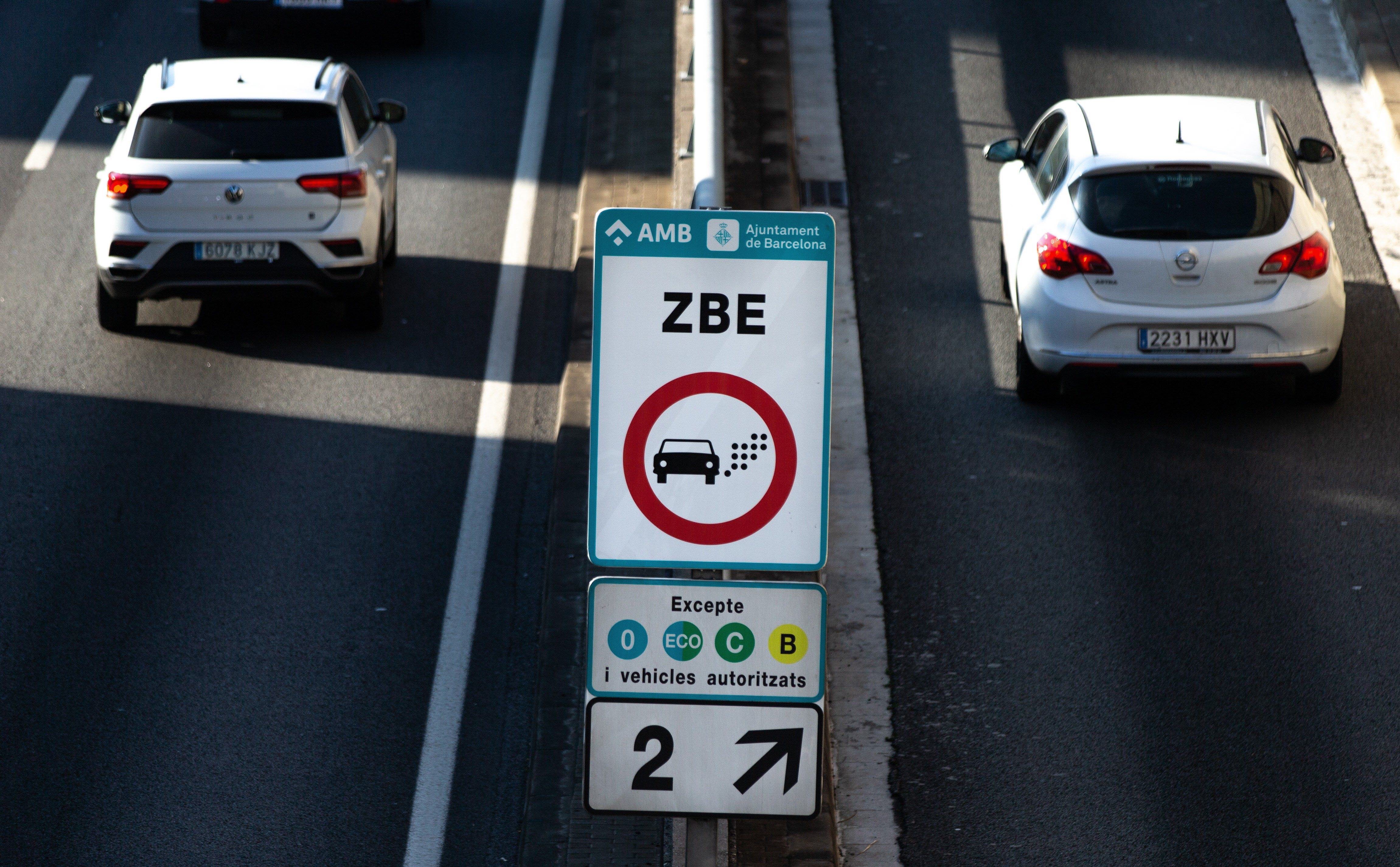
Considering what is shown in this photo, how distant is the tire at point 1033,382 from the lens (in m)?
11.1

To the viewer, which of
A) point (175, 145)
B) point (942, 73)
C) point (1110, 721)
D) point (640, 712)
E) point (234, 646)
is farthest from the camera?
point (942, 73)

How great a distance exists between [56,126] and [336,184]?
6.14 meters

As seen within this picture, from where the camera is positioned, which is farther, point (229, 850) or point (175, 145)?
point (175, 145)

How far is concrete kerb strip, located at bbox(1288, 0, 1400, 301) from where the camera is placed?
13844 millimetres

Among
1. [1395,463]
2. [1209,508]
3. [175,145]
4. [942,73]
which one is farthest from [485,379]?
[942,73]

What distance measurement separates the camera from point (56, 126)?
56.0ft

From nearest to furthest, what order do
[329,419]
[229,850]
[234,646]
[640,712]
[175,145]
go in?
1. [640,712]
2. [229,850]
3. [234,646]
4. [329,419]
5. [175,145]

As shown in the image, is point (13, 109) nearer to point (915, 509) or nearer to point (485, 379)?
point (485, 379)

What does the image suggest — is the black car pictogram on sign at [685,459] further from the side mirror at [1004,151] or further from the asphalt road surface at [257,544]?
the side mirror at [1004,151]

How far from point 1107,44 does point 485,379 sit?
924 cm

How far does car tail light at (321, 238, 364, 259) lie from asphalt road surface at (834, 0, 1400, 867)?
3844mm

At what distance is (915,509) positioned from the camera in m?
9.96

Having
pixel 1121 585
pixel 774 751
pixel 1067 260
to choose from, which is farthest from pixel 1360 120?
pixel 774 751

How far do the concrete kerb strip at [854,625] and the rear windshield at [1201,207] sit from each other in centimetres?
211
